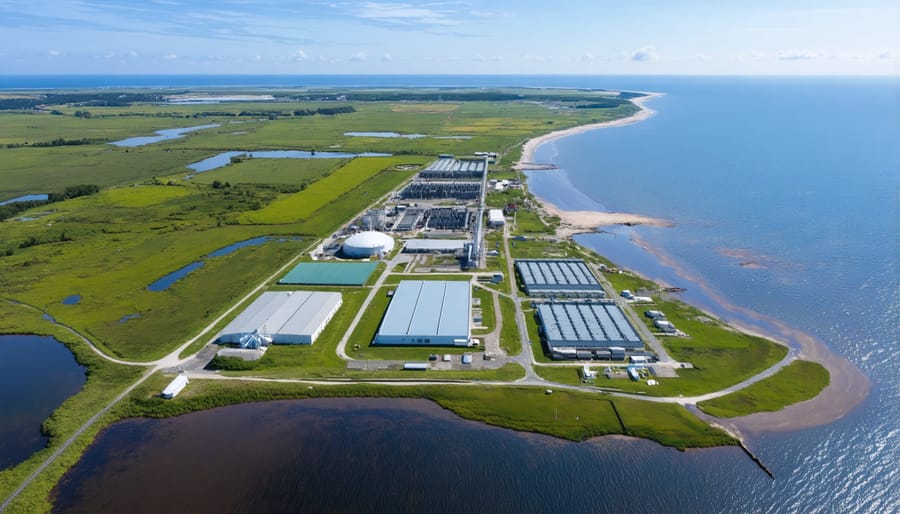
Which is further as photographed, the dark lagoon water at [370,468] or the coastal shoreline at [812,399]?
the coastal shoreline at [812,399]

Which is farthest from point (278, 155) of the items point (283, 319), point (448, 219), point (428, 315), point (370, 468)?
point (370, 468)

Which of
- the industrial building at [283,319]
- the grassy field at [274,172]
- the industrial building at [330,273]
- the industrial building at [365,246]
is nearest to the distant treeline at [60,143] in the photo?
the grassy field at [274,172]

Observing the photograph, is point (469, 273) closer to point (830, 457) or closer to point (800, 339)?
point (800, 339)

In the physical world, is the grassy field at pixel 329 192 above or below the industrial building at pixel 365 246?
above

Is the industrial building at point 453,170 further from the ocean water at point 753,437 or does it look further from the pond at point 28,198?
the pond at point 28,198

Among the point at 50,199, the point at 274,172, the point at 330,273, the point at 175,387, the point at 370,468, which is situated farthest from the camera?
the point at 274,172

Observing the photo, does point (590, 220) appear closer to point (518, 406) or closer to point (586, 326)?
point (586, 326)
